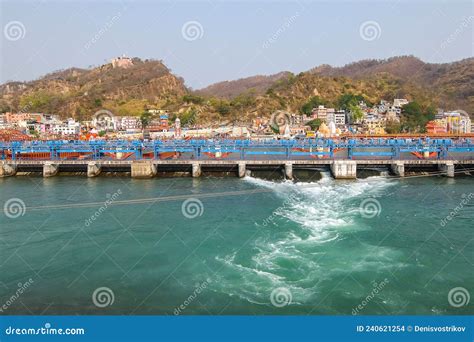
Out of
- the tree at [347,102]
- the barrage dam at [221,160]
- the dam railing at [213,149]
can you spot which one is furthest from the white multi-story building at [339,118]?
the dam railing at [213,149]

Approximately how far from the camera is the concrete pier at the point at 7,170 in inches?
1820

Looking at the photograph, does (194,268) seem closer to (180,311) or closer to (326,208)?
(180,311)

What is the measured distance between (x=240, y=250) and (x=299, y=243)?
11.3 feet

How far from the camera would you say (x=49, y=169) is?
45781mm

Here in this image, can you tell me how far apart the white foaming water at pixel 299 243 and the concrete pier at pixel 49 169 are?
88.6 ft

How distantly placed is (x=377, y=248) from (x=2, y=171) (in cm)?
4339

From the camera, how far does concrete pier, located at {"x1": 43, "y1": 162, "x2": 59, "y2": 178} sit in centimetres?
4556

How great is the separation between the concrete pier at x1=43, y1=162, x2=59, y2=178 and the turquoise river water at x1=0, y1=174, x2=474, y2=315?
28.8ft

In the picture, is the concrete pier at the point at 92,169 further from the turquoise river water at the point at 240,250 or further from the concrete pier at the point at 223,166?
the turquoise river water at the point at 240,250

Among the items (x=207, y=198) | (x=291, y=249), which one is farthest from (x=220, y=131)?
(x=291, y=249)

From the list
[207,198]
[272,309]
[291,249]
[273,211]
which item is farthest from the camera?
[207,198]

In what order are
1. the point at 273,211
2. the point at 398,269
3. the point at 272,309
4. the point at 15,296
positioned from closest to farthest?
the point at 272,309 < the point at 15,296 < the point at 398,269 < the point at 273,211

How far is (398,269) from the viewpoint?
18.9 metres

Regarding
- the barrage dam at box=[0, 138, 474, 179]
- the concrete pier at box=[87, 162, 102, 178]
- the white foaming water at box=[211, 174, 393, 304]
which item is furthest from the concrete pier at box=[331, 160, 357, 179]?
the concrete pier at box=[87, 162, 102, 178]
